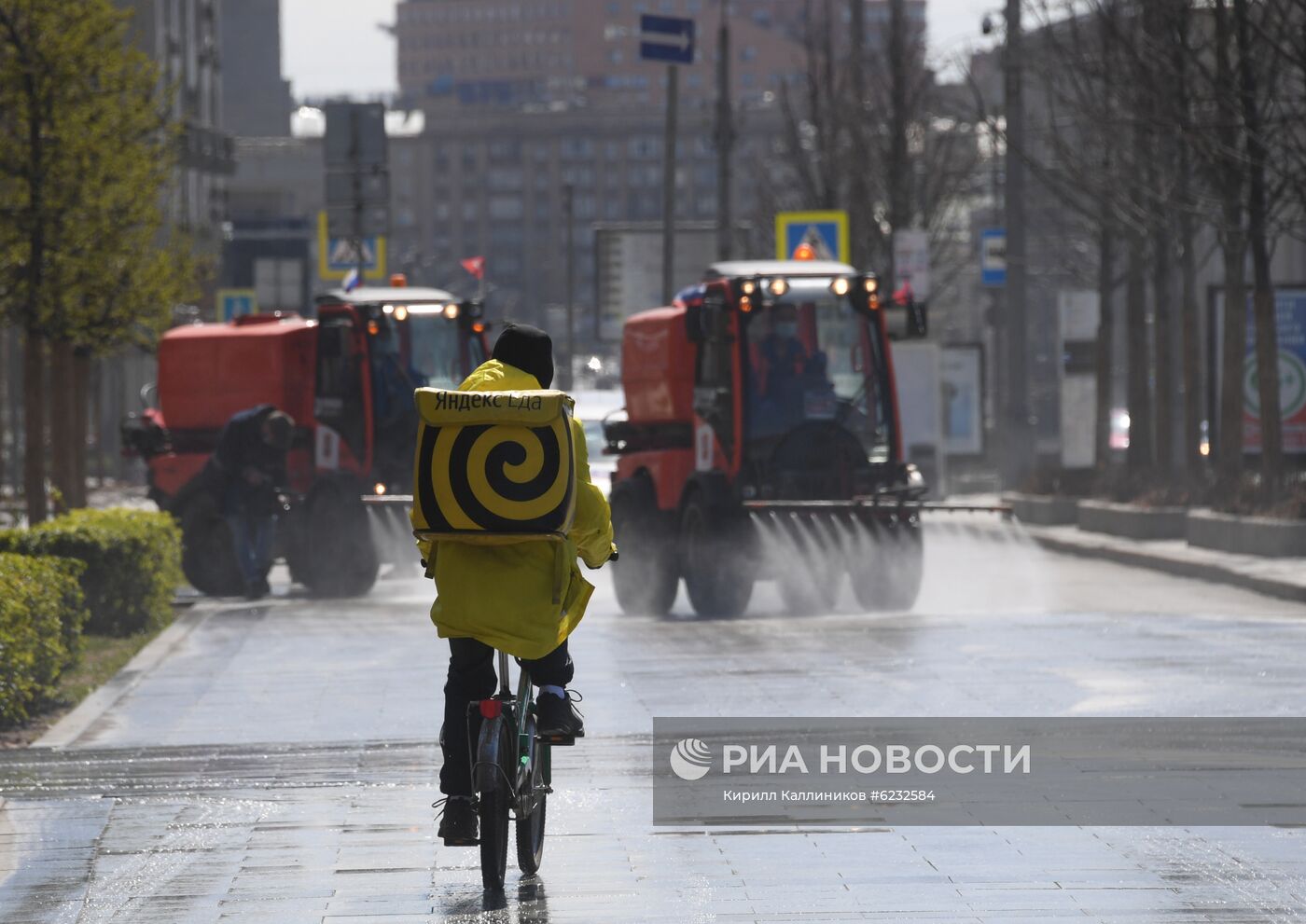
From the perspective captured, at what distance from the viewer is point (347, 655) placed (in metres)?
15.8

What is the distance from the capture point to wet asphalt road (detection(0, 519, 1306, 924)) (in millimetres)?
7355

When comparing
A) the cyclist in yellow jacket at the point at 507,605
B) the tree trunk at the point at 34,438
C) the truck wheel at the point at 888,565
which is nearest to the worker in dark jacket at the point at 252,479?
the tree trunk at the point at 34,438

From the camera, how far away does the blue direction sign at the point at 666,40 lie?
3319 centimetres

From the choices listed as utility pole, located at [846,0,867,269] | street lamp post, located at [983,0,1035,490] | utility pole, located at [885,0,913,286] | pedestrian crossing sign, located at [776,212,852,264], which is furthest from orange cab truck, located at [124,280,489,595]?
utility pole, located at [846,0,867,269]

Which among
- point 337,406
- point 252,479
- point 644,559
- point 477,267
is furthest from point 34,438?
point 477,267

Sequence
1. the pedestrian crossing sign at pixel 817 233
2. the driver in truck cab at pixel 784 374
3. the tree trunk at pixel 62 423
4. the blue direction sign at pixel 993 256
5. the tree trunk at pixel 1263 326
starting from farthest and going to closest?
1. the blue direction sign at pixel 993 256
2. the pedestrian crossing sign at pixel 817 233
3. the tree trunk at pixel 62 423
4. the tree trunk at pixel 1263 326
5. the driver in truck cab at pixel 784 374

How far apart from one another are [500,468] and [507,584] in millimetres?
368

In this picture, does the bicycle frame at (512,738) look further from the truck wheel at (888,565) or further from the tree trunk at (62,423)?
the tree trunk at (62,423)

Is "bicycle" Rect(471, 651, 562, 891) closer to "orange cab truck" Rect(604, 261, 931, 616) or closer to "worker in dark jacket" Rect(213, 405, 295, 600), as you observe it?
"orange cab truck" Rect(604, 261, 931, 616)

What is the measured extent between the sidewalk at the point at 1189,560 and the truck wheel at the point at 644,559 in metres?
4.99

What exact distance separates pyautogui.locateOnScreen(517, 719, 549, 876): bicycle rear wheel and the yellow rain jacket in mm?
391

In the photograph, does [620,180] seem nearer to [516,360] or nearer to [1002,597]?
[1002,597]

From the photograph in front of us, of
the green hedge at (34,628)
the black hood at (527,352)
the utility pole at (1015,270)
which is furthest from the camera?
the utility pole at (1015,270)

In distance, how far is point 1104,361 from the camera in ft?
112
